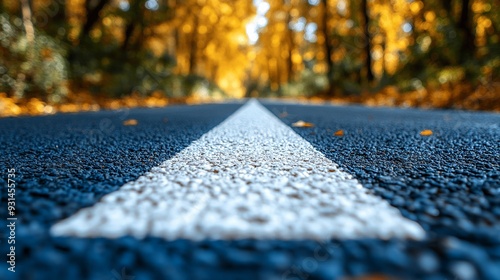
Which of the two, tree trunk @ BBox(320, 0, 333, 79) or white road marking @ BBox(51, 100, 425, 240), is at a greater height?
tree trunk @ BBox(320, 0, 333, 79)

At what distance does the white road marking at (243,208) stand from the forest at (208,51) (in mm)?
5573

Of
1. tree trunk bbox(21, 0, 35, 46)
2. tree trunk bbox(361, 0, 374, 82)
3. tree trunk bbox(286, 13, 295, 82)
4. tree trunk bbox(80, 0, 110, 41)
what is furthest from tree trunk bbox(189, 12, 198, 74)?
tree trunk bbox(21, 0, 35, 46)

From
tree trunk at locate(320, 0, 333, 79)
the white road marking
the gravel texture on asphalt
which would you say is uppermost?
tree trunk at locate(320, 0, 333, 79)

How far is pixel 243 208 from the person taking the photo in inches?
35.0

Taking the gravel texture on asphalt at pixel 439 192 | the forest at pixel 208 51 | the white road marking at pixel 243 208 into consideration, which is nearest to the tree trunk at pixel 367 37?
the forest at pixel 208 51

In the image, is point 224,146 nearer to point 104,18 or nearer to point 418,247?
point 418,247

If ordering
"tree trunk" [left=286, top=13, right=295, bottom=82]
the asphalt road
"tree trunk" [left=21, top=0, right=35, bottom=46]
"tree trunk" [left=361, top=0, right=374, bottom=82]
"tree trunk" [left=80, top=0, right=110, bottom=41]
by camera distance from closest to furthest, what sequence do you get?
the asphalt road, "tree trunk" [left=21, top=0, right=35, bottom=46], "tree trunk" [left=80, top=0, right=110, bottom=41], "tree trunk" [left=361, top=0, right=374, bottom=82], "tree trunk" [left=286, top=13, right=295, bottom=82]

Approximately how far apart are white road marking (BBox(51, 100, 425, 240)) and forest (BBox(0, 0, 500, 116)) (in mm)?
5573

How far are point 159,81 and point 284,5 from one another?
16.6 metres

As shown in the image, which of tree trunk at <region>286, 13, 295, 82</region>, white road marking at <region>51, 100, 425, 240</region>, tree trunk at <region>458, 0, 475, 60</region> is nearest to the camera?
white road marking at <region>51, 100, 425, 240</region>

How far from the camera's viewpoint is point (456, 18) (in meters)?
9.62

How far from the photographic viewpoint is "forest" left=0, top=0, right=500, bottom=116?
6.85m

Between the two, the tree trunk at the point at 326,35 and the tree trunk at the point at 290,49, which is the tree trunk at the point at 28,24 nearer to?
the tree trunk at the point at 326,35

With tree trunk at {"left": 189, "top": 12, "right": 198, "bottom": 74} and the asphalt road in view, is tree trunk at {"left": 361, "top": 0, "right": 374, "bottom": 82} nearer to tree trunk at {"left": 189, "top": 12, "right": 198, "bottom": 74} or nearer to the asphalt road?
tree trunk at {"left": 189, "top": 12, "right": 198, "bottom": 74}
